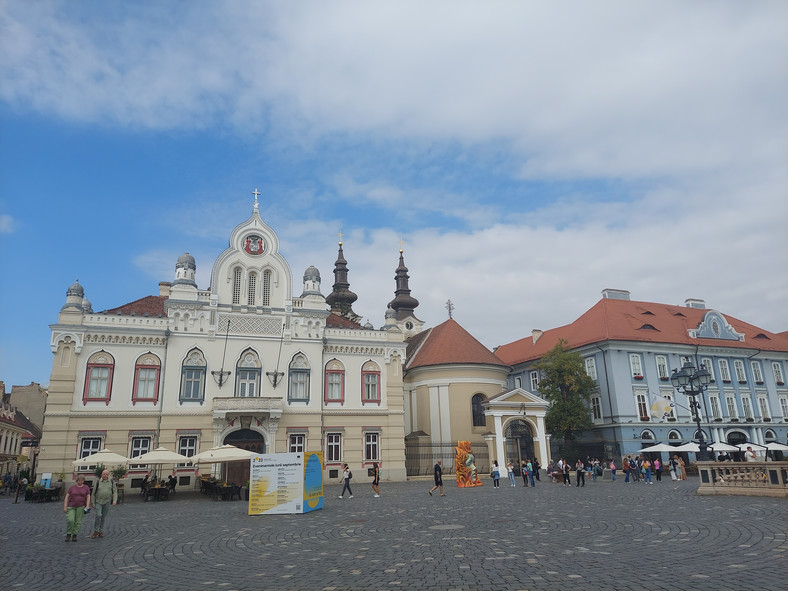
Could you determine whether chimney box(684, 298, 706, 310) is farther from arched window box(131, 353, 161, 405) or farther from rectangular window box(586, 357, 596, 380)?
arched window box(131, 353, 161, 405)

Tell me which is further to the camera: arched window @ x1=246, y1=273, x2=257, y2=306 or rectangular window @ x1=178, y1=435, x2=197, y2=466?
arched window @ x1=246, y1=273, x2=257, y2=306

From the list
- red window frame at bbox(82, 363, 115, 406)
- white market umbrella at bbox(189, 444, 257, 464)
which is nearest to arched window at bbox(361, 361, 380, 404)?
white market umbrella at bbox(189, 444, 257, 464)

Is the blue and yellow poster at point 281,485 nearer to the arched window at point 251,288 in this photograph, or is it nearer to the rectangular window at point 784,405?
the arched window at point 251,288

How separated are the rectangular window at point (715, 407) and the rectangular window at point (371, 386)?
1176 inches

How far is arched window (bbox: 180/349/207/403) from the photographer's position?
3459cm

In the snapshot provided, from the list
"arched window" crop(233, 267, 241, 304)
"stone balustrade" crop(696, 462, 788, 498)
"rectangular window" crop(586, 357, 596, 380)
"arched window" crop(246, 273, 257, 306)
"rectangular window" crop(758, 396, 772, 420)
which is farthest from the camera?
"rectangular window" crop(758, 396, 772, 420)

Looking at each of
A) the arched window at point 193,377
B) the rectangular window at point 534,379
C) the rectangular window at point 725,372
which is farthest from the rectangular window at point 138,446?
the rectangular window at point 725,372

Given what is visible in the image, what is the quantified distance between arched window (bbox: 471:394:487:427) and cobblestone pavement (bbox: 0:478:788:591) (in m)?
25.4

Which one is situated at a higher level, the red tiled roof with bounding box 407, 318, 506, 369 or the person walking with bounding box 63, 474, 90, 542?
the red tiled roof with bounding box 407, 318, 506, 369

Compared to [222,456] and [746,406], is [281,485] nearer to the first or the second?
[222,456]

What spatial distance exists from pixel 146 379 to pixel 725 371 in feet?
156

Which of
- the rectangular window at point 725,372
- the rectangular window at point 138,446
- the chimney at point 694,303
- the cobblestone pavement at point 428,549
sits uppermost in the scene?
the chimney at point 694,303

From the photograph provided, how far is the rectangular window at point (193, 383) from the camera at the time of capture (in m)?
34.6

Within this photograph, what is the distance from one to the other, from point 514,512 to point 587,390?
30665mm
